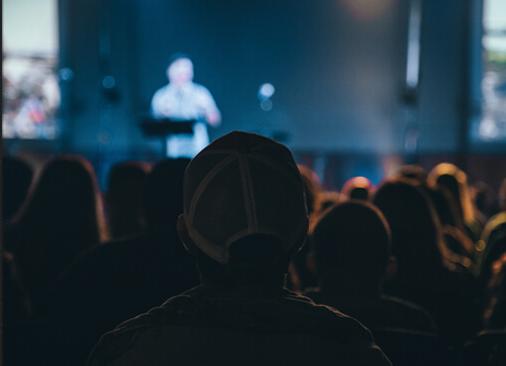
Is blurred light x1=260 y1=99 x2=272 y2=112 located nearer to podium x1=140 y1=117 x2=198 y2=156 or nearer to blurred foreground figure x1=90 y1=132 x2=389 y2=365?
podium x1=140 y1=117 x2=198 y2=156

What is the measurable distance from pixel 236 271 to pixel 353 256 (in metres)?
1.06

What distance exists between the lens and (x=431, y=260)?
279 cm

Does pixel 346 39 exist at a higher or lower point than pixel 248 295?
higher

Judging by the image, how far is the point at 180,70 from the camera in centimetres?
1183

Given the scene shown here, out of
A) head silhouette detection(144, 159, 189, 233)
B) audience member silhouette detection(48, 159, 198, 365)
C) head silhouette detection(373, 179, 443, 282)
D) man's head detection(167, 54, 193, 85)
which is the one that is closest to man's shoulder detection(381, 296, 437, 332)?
audience member silhouette detection(48, 159, 198, 365)

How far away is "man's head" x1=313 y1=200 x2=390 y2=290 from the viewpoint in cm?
211

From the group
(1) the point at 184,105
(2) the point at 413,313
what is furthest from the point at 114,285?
(1) the point at 184,105

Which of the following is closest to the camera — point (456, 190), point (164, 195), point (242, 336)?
point (242, 336)

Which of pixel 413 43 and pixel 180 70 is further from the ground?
pixel 413 43

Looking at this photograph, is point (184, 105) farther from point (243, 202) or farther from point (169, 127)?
point (243, 202)

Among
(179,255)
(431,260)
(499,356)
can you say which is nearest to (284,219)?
(499,356)

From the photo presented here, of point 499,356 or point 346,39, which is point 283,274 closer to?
point 499,356

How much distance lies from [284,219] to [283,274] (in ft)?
0.27

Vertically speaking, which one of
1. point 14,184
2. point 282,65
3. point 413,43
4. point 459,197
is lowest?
point 459,197
